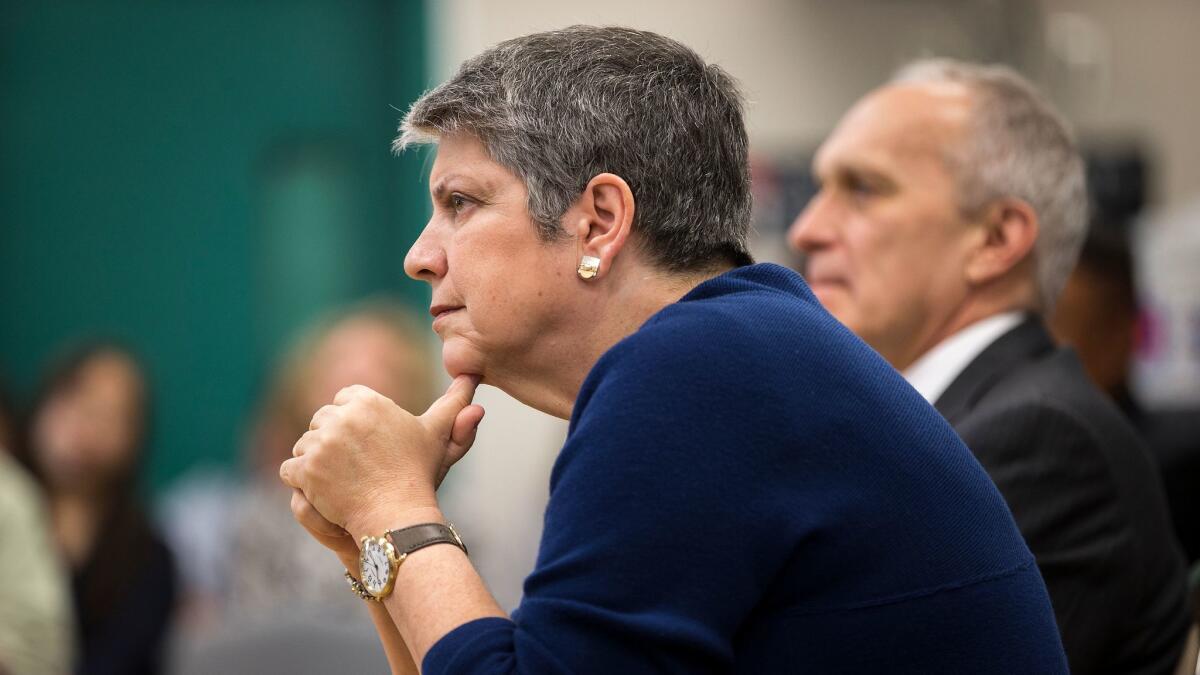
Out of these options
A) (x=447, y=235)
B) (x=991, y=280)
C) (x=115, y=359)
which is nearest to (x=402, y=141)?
(x=447, y=235)

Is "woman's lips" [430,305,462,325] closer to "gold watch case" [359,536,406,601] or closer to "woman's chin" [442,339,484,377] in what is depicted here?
"woman's chin" [442,339,484,377]

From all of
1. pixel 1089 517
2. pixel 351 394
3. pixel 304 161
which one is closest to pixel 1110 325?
pixel 1089 517

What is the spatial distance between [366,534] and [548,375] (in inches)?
10.5

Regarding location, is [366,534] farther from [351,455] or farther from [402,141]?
[402,141]

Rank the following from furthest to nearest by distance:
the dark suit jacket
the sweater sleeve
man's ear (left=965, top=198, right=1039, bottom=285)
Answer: man's ear (left=965, top=198, right=1039, bottom=285), the dark suit jacket, the sweater sleeve

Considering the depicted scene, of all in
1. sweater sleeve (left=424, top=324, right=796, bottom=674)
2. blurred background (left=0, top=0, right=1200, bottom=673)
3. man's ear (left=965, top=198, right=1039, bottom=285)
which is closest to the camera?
sweater sleeve (left=424, top=324, right=796, bottom=674)

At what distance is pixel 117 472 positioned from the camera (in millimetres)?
4766

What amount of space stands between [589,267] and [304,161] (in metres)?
4.66

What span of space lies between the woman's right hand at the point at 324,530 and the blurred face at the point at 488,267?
8.4 inches

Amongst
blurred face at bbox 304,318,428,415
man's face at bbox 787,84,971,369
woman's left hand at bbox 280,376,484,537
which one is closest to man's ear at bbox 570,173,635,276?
woman's left hand at bbox 280,376,484,537

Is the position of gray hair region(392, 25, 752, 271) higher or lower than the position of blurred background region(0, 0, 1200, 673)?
higher

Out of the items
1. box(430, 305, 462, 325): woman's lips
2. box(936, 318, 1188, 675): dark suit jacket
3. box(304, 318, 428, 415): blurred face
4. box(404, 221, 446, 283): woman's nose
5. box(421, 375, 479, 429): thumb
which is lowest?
box(304, 318, 428, 415): blurred face

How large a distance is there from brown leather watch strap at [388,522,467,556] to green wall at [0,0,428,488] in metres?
4.34

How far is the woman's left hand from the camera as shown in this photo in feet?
4.80
